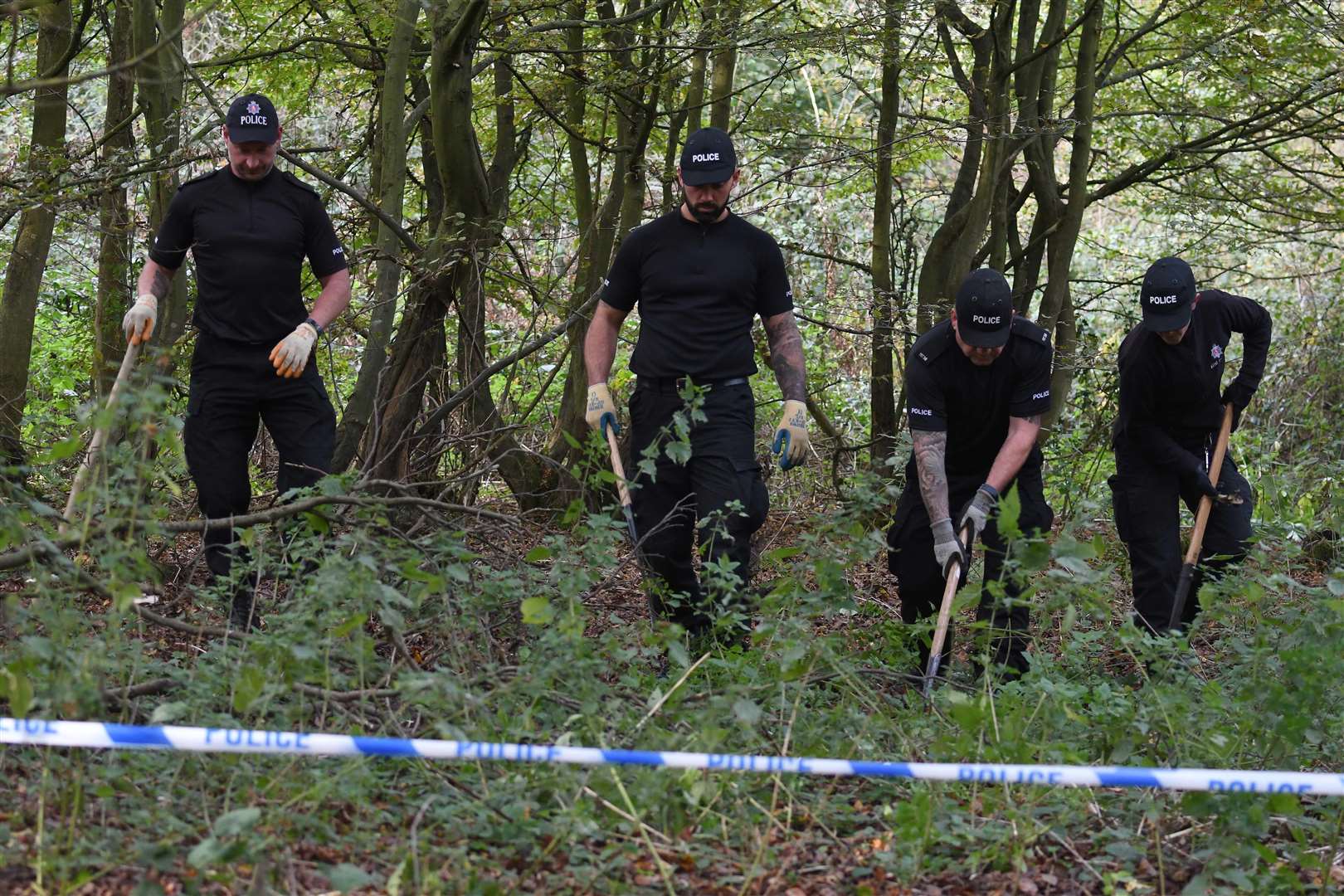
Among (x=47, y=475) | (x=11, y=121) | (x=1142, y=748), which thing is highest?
(x=11, y=121)

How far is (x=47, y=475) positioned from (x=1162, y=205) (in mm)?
7590

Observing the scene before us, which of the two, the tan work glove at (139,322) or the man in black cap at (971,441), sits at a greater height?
the tan work glove at (139,322)

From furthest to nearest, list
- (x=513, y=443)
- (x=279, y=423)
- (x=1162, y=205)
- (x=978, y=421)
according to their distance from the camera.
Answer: (x=1162, y=205), (x=513, y=443), (x=978, y=421), (x=279, y=423)

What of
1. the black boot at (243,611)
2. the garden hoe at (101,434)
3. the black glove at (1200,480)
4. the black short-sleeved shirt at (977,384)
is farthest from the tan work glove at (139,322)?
the black glove at (1200,480)

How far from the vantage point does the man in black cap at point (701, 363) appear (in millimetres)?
5359

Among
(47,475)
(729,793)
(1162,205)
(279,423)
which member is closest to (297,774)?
(729,793)

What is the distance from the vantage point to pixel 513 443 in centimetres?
743

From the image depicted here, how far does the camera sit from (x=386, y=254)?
655 centimetres

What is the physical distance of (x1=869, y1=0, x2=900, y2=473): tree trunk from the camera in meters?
8.00

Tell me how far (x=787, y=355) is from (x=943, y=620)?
125cm

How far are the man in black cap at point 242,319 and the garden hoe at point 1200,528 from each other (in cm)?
360

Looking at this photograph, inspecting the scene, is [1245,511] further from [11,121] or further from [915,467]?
[11,121]

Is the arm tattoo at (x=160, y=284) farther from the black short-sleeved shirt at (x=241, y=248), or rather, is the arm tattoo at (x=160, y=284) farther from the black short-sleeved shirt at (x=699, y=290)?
the black short-sleeved shirt at (x=699, y=290)

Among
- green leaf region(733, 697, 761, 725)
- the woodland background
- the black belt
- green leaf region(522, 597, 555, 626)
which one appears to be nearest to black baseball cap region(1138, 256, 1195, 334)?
the woodland background
